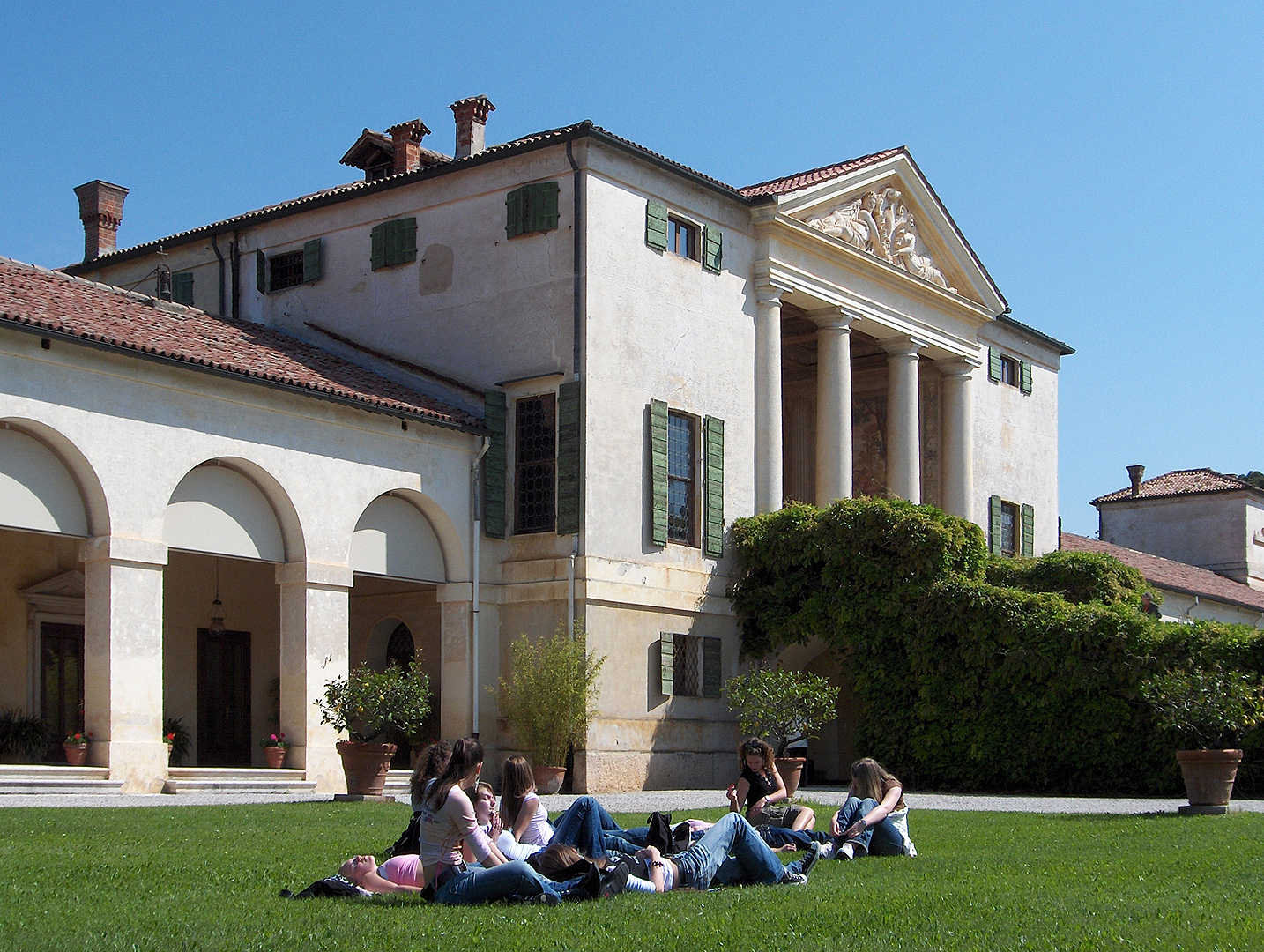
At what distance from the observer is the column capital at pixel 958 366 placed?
1353 inches

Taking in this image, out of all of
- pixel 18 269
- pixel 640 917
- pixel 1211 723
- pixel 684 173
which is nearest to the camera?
pixel 640 917

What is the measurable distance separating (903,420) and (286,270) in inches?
496

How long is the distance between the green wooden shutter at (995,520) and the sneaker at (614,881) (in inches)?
1060

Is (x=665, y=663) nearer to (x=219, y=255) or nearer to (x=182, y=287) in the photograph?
(x=219, y=255)

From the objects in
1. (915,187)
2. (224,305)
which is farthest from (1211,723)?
(224,305)

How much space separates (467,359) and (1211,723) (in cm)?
1337

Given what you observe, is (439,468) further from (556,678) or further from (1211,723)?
(1211,723)

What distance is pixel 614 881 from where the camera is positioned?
9570 mm

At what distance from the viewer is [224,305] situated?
3039cm

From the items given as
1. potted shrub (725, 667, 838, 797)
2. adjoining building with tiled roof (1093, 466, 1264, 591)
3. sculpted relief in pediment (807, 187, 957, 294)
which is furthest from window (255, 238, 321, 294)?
adjoining building with tiled roof (1093, 466, 1264, 591)

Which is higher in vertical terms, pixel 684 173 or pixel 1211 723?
pixel 684 173

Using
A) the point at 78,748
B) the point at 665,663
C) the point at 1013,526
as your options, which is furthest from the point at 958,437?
the point at 78,748

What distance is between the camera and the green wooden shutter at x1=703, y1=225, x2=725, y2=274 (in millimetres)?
27562

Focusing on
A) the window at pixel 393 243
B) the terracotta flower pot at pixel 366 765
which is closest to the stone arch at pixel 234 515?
the terracotta flower pot at pixel 366 765
